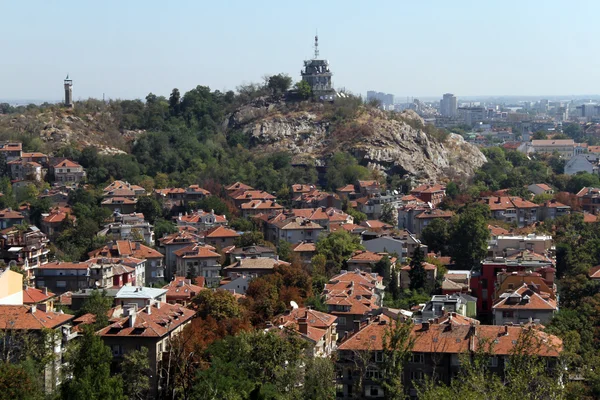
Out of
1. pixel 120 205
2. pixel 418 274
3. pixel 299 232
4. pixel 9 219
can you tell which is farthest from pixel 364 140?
pixel 418 274

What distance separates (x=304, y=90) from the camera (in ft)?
200

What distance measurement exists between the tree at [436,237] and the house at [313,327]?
39.2ft

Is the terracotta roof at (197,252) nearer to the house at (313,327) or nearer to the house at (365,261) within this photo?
the house at (365,261)

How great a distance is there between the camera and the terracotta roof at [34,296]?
27.4 m

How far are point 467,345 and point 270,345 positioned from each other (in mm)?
3821

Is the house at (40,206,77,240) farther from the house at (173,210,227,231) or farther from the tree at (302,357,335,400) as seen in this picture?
the tree at (302,357,335,400)

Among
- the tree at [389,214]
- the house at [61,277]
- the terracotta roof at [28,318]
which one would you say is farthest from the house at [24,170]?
the terracotta roof at [28,318]

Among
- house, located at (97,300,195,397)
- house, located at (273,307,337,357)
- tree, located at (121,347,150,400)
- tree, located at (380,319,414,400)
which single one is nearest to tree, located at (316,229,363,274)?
house, located at (273,307,337,357)

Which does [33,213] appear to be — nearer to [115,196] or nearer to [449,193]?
[115,196]

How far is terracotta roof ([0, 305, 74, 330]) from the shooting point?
23.5 metres

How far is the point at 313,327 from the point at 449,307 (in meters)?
3.59

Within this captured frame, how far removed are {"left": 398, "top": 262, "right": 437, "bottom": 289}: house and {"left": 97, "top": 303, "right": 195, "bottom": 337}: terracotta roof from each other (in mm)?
8851

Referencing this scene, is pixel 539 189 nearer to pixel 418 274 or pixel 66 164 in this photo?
pixel 418 274

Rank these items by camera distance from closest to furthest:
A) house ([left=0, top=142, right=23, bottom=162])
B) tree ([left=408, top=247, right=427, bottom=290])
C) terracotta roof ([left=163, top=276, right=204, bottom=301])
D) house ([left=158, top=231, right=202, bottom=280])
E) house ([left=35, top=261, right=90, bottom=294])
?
terracotta roof ([left=163, top=276, right=204, bottom=301])
house ([left=35, top=261, right=90, bottom=294])
tree ([left=408, top=247, right=427, bottom=290])
house ([left=158, top=231, right=202, bottom=280])
house ([left=0, top=142, right=23, bottom=162])
